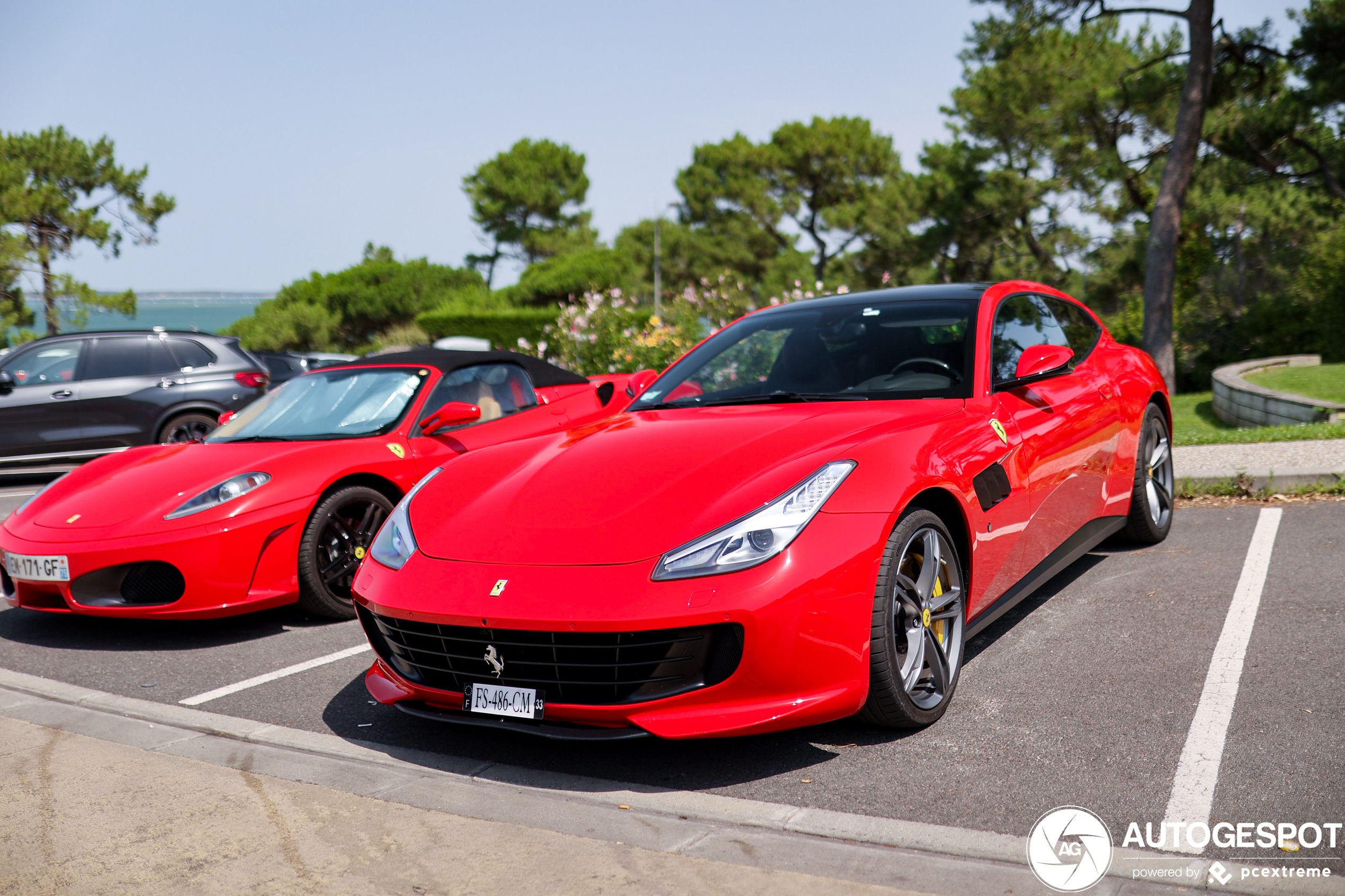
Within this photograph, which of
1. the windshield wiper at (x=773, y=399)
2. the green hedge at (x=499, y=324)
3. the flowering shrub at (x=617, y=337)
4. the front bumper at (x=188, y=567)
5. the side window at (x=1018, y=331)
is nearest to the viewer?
the windshield wiper at (x=773, y=399)

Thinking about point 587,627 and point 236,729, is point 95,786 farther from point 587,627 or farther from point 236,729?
point 587,627

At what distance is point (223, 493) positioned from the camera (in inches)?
202

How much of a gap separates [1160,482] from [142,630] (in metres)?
5.42

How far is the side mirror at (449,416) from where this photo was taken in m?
5.83

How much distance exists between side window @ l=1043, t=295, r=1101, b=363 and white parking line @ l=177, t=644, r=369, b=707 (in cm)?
360

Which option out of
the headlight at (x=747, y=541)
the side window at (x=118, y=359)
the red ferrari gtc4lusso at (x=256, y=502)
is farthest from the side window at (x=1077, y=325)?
the side window at (x=118, y=359)

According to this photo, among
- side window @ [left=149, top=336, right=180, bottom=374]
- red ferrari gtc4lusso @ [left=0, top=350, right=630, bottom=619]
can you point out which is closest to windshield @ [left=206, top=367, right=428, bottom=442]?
red ferrari gtc4lusso @ [left=0, top=350, right=630, bottom=619]

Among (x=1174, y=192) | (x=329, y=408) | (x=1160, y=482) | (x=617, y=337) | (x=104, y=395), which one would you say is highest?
(x=1174, y=192)

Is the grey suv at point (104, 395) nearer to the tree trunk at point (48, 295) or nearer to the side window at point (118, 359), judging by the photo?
the side window at point (118, 359)

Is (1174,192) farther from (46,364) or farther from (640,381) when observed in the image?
(46,364)

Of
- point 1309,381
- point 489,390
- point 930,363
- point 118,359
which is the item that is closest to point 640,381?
point 930,363

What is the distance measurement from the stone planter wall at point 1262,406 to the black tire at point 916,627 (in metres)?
8.73

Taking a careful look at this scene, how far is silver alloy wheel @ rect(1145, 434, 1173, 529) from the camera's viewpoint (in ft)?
19.2

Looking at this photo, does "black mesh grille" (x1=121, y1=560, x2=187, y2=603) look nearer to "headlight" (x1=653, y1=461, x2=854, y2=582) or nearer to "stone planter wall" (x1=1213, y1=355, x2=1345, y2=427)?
"headlight" (x1=653, y1=461, x2=854, y2=582)
